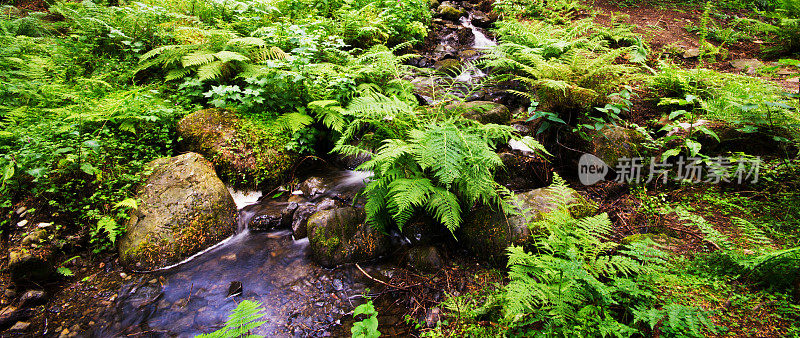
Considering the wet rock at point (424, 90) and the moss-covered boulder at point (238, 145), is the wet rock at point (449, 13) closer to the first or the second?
the wet rock at point (424, 90)

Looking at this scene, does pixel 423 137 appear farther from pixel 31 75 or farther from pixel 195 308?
pixel 31 75

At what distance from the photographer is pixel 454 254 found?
11.3 feet

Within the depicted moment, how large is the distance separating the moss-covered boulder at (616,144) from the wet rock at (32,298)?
20.8ft

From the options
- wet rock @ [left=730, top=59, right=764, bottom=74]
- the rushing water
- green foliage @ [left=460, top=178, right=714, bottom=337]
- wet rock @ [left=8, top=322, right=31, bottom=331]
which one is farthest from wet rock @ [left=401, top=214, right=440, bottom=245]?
wet rock @ [left=730, top=59, right=764, bottom=74]

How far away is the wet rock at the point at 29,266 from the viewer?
298 cm

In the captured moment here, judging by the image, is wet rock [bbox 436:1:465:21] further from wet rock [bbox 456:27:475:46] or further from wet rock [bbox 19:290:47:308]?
wet rock [bbox 19:290:47:308]

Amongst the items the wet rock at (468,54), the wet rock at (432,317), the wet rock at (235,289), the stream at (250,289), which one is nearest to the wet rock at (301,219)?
the stream at (250,289)

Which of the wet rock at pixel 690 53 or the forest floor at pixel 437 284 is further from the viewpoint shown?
the wet rock at pixel 690 53

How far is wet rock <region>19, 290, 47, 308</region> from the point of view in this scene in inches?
113

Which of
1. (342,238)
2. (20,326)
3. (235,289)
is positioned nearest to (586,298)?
(342,238)

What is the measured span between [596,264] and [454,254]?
1.44 meters

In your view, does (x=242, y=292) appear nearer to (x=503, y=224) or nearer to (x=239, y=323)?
(x=239, y=323)

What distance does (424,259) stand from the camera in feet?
10.9

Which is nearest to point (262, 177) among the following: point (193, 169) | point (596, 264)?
point (193, 169)
